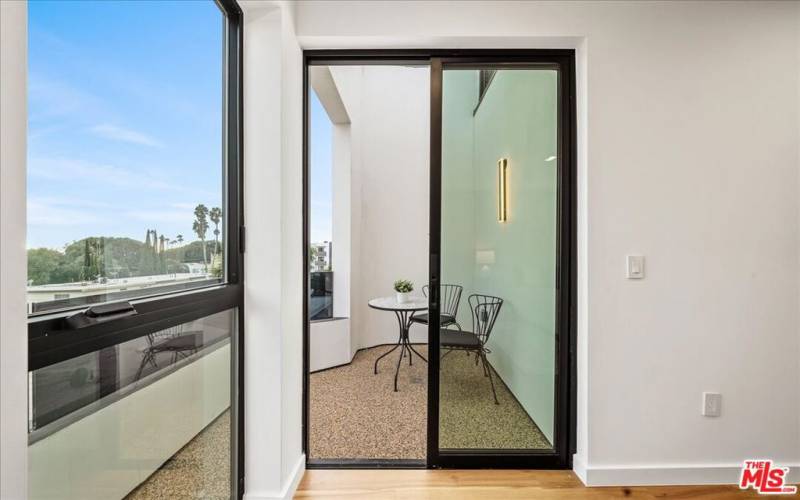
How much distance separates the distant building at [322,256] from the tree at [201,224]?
2335 millimetres

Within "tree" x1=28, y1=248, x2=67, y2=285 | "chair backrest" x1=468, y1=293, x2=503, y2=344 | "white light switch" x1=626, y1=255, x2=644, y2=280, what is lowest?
"chair backrest" x1=468, y1=293, x2=503, y2=344

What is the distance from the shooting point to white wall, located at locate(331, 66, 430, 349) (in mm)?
4355

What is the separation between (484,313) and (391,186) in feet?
8.76

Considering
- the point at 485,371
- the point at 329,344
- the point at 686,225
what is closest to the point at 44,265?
the point at 485,371

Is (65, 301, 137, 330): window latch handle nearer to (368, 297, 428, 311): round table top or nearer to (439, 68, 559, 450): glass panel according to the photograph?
(439, 68, 559, 450): glass panel

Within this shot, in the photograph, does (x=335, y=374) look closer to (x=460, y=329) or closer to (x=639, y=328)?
(x=460, y=329)

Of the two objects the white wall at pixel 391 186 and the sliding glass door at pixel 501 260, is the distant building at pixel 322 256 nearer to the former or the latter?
the white wall at pixel 391 186

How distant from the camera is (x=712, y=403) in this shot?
5.98ft

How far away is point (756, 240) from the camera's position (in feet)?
6.00

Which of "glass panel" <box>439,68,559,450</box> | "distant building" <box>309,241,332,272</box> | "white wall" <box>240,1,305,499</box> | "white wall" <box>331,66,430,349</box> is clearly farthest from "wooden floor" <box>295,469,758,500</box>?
"white wall" <box>331,66,430,349</box>

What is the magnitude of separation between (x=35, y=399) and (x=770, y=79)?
10.4 ft

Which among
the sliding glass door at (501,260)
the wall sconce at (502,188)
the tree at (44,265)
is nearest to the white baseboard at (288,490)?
the sliding glass door at (501,260)

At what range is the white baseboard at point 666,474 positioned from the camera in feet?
6.00

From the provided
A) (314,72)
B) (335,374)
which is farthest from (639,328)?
(314,72)
